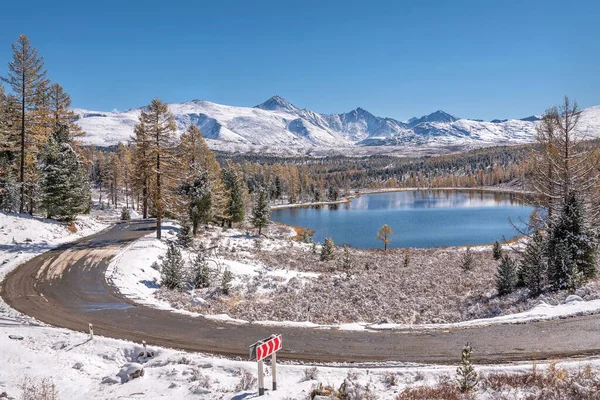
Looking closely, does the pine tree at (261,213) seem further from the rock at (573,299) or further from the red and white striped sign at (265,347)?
the red and white striped sign at (265,347)

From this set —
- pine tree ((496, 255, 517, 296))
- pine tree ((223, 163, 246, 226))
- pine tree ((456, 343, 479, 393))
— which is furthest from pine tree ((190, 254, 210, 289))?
pine tree ((223, 163, 246, 226))

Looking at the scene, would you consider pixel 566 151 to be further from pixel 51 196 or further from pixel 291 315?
pixel 51 196

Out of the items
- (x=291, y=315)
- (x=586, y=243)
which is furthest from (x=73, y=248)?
(x=586, y=243)

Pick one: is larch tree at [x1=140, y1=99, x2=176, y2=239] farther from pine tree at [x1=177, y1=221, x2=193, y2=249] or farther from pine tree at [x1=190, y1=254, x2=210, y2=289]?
pine tree at [x1=190, y1=254, x2=210, y2=289]

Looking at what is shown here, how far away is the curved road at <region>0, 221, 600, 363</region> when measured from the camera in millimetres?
12344

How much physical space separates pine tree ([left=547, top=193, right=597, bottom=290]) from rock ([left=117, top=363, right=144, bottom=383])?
1958 centimetres

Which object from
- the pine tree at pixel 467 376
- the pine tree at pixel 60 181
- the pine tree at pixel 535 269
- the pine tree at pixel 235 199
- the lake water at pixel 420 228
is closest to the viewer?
the pine tree at pixel 467 376

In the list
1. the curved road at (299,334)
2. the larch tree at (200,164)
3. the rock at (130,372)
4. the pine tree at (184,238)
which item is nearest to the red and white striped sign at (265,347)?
the curved road at (299,334)

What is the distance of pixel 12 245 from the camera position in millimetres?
27172

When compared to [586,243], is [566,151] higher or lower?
higher

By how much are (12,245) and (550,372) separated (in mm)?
32595

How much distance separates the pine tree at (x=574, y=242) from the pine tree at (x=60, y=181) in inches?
1493

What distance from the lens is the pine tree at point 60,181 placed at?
33.6 metres

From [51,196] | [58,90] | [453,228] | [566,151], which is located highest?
[58,90]
